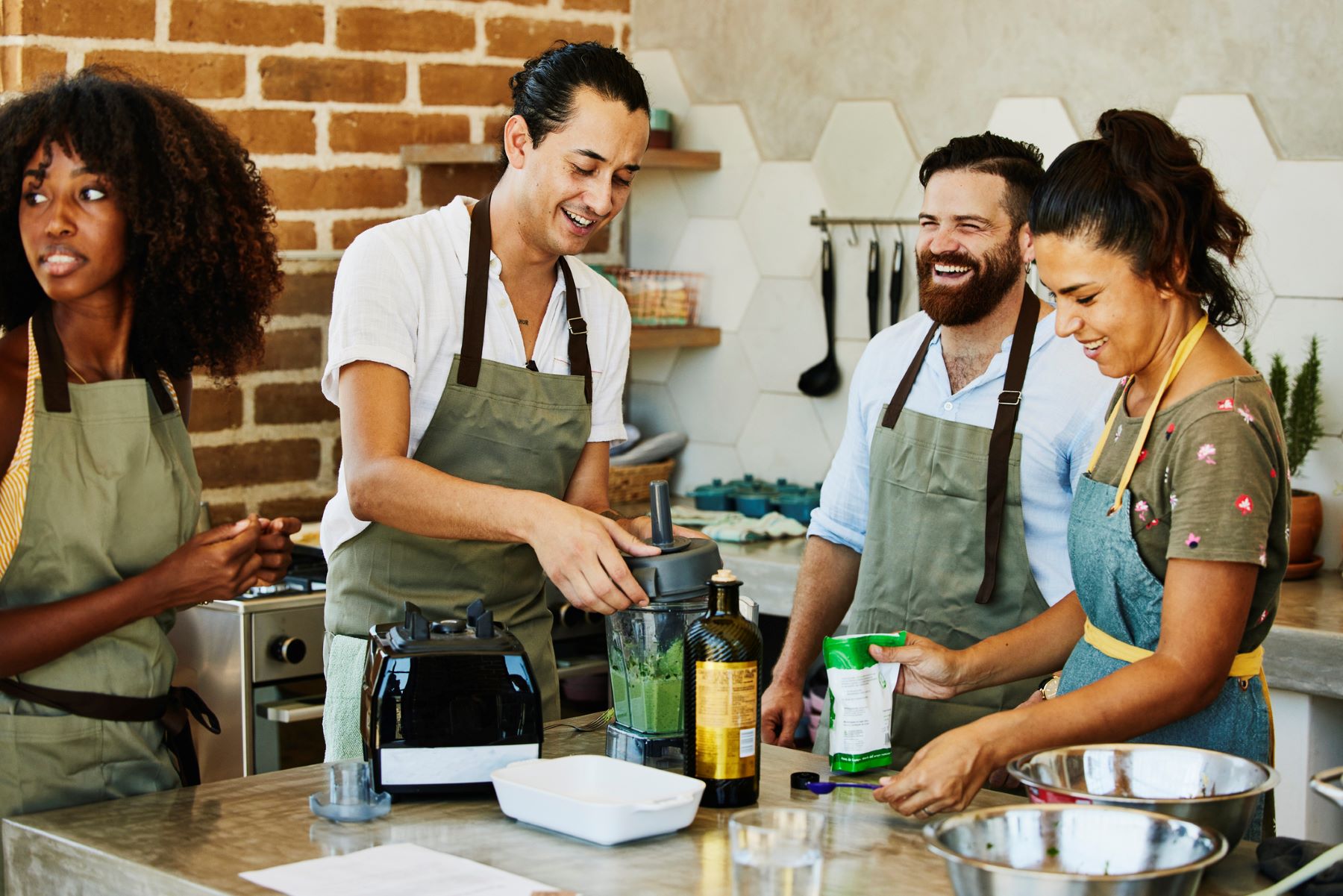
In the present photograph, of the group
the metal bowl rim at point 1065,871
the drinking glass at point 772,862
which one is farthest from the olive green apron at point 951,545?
the drinking glass at point 772,862

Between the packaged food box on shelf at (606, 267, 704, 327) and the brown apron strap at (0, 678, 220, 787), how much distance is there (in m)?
2.27

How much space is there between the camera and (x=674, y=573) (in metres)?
1.85

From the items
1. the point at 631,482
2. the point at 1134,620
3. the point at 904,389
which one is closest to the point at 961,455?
the point at 904,389

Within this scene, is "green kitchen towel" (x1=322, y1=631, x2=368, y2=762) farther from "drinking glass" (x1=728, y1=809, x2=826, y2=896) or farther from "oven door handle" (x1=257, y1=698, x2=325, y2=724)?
"drinking glass" (x1=728, y1=809, x2=826, y2=896)

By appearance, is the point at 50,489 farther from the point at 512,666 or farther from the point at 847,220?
the point at 847,220

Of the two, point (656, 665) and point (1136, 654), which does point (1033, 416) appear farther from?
point (656, 665)

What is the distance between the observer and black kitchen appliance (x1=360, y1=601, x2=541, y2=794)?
183cm

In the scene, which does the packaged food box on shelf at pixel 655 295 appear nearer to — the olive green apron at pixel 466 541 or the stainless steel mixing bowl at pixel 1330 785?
the olive green apron at pixel 466 541

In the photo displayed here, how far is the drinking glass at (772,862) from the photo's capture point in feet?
4.78

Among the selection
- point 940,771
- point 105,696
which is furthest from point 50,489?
point 940,771

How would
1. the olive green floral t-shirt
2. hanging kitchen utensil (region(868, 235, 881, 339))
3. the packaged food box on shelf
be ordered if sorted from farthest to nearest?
the packaged food box on shelf < hanging kitchen utensil (region(868, 235, 881, 339)) < the olive green floral t-shirt

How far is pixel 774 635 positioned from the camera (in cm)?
386

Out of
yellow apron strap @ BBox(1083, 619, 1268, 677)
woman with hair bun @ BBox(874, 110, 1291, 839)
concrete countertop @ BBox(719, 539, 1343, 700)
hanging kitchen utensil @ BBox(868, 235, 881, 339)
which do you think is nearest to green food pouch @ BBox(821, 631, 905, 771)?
woman with hair bun @ BBox(874, 110, 1291, 839)

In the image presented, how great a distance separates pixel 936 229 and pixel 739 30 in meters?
1.79
